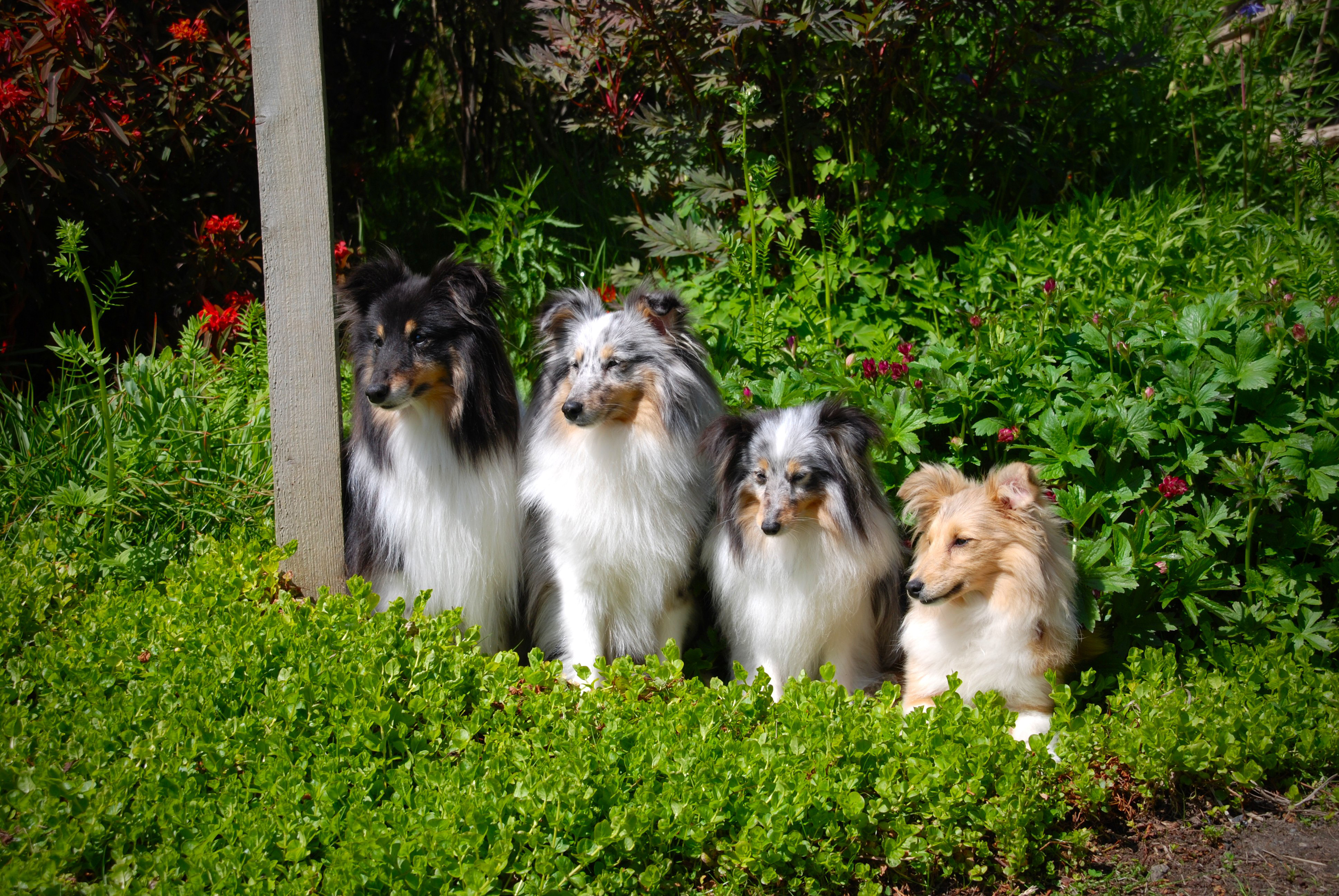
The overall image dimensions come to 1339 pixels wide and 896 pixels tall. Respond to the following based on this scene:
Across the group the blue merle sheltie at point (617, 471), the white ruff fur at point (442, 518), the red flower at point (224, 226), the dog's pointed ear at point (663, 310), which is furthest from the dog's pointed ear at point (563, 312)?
the red flower at point (224, 226)

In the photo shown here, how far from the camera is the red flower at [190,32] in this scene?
17.9ft

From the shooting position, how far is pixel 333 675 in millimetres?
3227

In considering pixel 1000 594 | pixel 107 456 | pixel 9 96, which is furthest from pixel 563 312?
pixel 9 96

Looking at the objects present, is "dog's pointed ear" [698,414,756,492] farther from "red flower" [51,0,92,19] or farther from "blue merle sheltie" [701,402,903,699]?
"red flower" [51,0,92,19]

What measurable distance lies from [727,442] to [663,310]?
604mm

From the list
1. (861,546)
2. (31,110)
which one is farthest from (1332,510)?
(31,110)

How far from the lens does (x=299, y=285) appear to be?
407 centimetres

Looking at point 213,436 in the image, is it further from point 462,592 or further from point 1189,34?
point 1189,34

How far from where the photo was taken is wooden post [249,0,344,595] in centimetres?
393

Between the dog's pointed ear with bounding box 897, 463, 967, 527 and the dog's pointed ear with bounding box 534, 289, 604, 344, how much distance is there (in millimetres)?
1446

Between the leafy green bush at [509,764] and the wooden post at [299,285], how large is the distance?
56 cm

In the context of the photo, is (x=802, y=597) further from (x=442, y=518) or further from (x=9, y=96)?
(x=9, y=96)

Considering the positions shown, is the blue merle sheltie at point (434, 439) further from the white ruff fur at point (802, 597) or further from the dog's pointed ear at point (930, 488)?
the dog's pointed ear at point (930, 488)

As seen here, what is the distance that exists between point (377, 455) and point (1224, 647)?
3.45 metres
